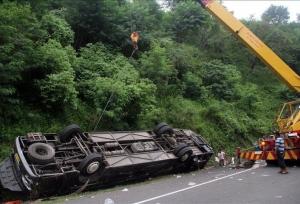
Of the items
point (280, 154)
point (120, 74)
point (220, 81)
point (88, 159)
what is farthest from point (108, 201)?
point (220, 81)

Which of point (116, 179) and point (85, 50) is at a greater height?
point (85, 50)

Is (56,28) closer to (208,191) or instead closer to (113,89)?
(113,89)

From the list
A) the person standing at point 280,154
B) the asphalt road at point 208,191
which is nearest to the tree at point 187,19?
the person standing at point 280,154

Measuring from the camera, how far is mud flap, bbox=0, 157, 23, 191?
28.5 feet

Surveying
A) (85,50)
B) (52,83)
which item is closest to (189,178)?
(52,83)

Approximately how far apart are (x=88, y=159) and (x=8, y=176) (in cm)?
198

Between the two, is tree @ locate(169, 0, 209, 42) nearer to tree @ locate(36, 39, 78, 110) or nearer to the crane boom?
the crane boom

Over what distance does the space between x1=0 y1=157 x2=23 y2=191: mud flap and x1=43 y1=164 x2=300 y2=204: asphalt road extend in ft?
4.18

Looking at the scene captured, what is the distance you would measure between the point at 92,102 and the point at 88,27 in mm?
4970

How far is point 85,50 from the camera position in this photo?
51.4 feet

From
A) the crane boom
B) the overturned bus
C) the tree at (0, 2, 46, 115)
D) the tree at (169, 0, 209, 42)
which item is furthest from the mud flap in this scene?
the tree at (169, 0, 209, 42)

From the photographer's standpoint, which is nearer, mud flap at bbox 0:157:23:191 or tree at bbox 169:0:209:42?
mud flap at bbox 0:157:23:191

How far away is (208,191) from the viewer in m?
8.85

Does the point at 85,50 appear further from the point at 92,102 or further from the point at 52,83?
the point at 52,83
